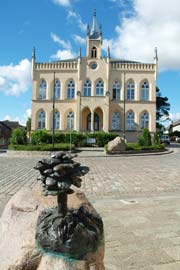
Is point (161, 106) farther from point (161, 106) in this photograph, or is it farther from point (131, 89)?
point (131, 89)

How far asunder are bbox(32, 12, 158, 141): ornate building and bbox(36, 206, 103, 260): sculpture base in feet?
149

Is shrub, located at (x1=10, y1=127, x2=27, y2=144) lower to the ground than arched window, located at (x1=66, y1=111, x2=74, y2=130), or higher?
lower

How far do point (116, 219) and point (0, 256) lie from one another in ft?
13.1

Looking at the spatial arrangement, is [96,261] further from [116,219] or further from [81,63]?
[81,63]

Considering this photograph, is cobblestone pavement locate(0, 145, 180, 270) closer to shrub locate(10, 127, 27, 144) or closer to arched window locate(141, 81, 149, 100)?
shrub locate(10, 127, 27, 144)

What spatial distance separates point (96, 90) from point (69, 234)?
4695cm

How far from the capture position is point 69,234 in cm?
214

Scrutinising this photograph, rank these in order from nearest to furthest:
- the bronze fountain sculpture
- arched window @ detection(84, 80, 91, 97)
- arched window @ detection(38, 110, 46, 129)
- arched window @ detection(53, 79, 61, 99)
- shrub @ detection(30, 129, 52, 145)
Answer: the bronze fountain sculpture → shrub @ detection(30, 129, 52, 145) → arched window @ detection(84, 80, 91, 97) → arched window @ detection(38, 110, 46, 129) → arched window @ detection(53, 79, 61, 99)

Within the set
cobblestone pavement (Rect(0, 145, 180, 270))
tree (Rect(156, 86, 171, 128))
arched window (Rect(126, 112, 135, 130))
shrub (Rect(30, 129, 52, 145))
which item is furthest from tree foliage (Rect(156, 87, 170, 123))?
cobblestone pavement (Rect(0, 145, 180, 270))

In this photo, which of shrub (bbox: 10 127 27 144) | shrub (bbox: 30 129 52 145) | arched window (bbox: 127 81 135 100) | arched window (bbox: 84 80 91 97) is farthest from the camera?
arched window (bbox: 127 81 135 100)

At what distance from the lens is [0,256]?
244cm

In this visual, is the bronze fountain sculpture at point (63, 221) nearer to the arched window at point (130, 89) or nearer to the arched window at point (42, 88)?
the arched window at point (42, 88)

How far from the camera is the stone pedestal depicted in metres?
2.16

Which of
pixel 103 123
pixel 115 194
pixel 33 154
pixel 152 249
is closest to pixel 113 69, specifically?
pixel 103 123
